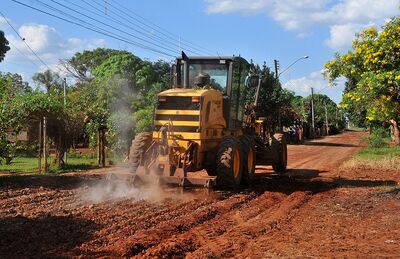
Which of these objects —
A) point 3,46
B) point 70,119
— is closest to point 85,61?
point 3,46

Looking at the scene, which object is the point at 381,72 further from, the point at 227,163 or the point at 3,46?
the point at 3,46

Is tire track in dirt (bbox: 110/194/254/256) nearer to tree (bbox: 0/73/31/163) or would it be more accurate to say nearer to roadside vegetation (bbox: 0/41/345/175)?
roadside vegetation (bbox: 0/41/345/175)

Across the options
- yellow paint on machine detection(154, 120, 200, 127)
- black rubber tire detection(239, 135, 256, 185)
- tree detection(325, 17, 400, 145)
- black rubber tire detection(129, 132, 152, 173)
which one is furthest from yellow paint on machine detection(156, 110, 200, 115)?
tree detection(325, 17, 400, 145)

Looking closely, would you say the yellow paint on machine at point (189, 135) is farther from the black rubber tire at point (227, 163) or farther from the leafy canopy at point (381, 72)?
the leafy canopy at point (381, 72)

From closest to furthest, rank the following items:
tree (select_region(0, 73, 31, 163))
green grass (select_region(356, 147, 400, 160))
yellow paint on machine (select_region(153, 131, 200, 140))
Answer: yellow paint on machine (select_region(153, 131, 200, 140)) < tree (select_region(0, 73, 31, 163)) < green grass (select_region(356, 147, 400, 160))

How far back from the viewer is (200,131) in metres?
11.5

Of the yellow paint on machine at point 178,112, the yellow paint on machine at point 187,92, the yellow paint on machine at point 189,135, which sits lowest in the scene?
the yellow paint on machine at point 189,135

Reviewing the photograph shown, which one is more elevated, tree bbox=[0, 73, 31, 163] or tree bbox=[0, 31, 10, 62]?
tree bbox=[0, 31, 10, 62]

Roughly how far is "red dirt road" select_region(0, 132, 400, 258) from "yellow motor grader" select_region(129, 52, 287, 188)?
523mm

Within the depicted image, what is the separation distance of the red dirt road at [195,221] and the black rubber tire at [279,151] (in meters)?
3.31

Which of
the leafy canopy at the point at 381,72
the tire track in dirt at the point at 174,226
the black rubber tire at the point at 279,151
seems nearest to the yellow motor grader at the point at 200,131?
the tire track in dirt at the point at 174,226

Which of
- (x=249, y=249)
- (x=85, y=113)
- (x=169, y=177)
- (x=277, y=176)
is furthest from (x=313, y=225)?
(x=85, y=113)

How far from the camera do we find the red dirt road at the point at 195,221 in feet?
21.1

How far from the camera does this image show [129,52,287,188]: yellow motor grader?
36.4 feet
